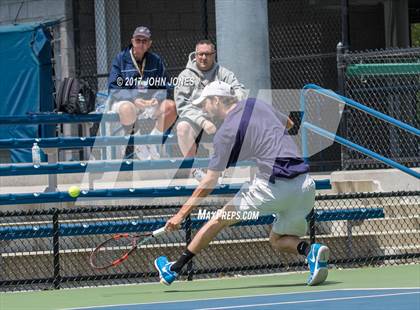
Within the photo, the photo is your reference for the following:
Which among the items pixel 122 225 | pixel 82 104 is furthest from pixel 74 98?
pixel 122 225

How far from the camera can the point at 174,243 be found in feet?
44.9

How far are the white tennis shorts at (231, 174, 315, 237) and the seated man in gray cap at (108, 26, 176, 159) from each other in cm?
474

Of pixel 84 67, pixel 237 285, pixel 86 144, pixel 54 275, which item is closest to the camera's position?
pixel 237 285

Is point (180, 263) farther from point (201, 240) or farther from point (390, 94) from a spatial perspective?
point (390, 94)

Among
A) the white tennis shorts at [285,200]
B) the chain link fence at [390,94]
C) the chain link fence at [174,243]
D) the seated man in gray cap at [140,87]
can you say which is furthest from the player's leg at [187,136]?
the white tennis shorts at [285,200]

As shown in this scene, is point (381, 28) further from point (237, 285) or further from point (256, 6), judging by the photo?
point (237, 285)

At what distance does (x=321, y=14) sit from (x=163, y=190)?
36.8ft

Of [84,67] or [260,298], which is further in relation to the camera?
[84,67]

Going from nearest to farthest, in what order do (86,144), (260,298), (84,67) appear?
(260,298) → (86,144) → (84,67)

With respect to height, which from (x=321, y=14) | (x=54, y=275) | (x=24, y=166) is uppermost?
(x=321, y=14)

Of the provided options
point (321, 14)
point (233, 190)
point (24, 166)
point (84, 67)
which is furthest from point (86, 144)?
point (321, 14)

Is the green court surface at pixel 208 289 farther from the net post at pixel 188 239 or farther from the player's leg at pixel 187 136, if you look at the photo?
the player's leg at pixel 187 136

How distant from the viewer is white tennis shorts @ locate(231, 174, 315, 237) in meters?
10.2

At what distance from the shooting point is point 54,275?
12.4 meters
